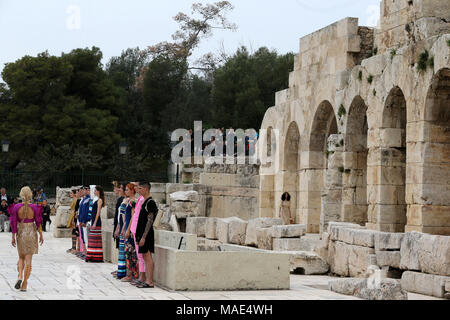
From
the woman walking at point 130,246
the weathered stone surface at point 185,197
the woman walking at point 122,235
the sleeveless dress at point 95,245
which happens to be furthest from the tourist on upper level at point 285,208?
the woman walking at point 130,246

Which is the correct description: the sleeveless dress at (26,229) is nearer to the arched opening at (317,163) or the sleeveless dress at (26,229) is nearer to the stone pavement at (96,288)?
the stone pavement at (96,288)

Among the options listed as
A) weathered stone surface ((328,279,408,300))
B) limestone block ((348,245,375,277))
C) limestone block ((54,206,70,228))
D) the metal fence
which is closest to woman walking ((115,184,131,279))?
weathered stone surface ((328,279,408,300))

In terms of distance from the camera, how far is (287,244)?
16812mm

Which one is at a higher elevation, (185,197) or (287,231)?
(185,197)

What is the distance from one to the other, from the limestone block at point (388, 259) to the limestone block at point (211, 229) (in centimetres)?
768

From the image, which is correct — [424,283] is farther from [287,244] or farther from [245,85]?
[245,85]

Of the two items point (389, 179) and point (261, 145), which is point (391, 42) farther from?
point (261, 145)

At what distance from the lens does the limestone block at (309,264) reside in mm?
14883

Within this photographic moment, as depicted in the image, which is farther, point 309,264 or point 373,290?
point 309,264

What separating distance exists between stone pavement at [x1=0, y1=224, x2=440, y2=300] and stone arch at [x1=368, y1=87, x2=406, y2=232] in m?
3.10

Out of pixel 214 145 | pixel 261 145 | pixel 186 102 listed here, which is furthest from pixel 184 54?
pixel 261 145

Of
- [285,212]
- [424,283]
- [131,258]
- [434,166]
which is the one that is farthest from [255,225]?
[424,283]

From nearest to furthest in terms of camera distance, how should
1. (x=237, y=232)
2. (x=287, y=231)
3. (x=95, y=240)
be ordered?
(x=95, y=240)
(x=287, y=231)
(x=237, y=232)

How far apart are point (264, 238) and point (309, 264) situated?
2657 millimetres
